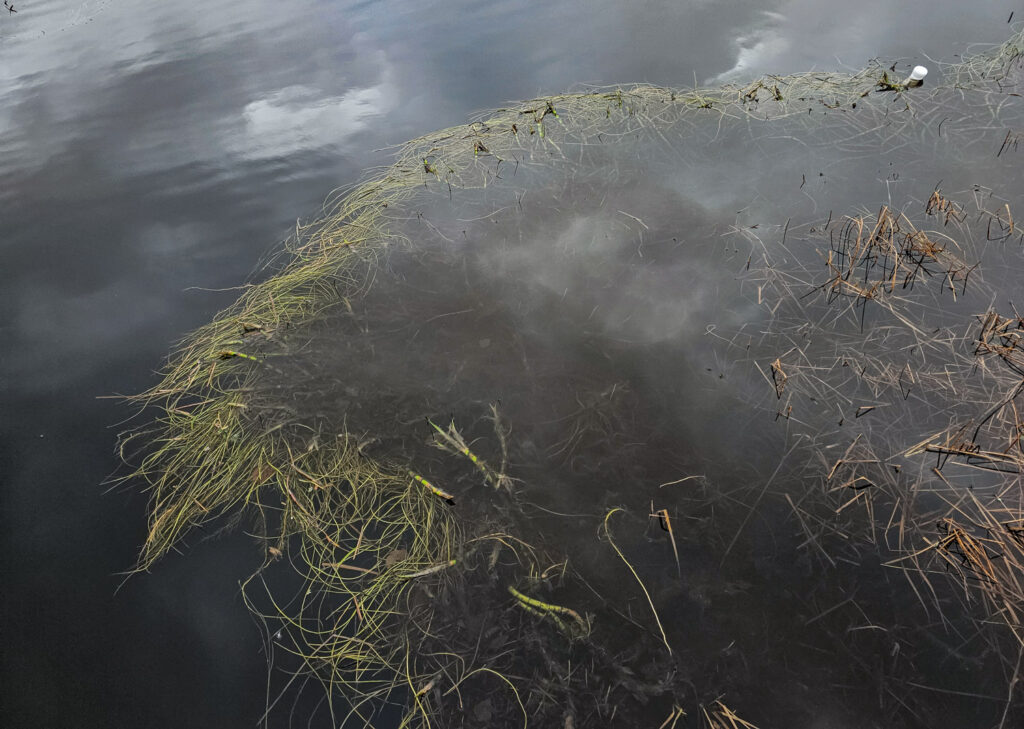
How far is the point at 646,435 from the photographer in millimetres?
2645

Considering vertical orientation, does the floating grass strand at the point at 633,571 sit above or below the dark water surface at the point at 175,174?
below

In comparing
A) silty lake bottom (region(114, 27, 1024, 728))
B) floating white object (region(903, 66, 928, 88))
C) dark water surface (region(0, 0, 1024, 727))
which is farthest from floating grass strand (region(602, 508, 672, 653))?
floating white object (region(903, 66, 928, 88))

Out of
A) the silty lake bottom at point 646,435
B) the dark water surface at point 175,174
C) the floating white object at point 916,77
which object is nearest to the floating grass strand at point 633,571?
the silty lake bottom at point 646,435

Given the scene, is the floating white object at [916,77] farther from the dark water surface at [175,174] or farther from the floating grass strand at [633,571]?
the floating grass strand at [633,571]

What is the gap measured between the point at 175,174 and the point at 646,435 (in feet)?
14.7

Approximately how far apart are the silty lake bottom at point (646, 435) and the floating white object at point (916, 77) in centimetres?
14

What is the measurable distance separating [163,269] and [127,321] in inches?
19.5

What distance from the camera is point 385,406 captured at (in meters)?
2.95

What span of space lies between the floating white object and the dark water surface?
1.65ft

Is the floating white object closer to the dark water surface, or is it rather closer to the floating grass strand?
the dark water surface

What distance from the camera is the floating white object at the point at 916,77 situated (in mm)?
4196

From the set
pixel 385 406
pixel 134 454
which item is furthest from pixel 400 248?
pixel 134 454

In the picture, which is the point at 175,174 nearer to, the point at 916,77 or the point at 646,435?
the point at 646,435

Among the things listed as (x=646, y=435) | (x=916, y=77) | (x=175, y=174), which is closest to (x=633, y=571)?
(x=646, y=435)
